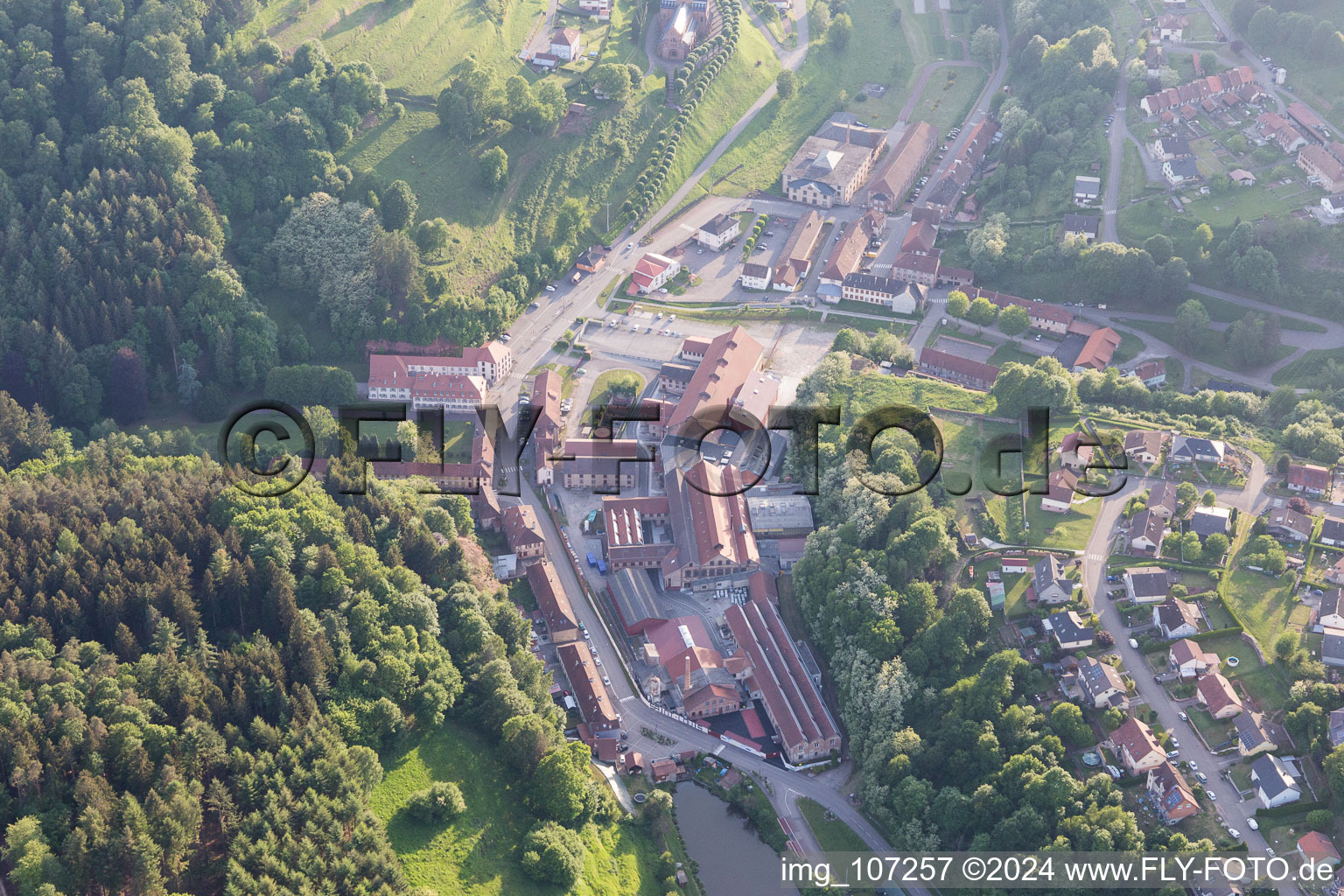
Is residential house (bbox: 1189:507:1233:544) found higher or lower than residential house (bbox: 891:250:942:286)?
lower

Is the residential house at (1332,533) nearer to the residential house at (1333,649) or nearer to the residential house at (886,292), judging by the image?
the residential house at (1333,649)

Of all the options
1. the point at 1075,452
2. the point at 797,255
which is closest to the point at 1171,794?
the point at 1075,452

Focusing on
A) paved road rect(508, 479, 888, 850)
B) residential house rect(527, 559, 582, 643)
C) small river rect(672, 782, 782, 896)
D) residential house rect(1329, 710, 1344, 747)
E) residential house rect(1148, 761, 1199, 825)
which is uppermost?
residential house rect(1329, 710, 1344, 747)

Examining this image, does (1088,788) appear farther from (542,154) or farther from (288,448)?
(542,154)

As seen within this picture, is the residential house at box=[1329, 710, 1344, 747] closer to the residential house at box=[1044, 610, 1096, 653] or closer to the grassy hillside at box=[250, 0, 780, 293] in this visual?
the residential house at box=[1044, 610, 1096, 653]

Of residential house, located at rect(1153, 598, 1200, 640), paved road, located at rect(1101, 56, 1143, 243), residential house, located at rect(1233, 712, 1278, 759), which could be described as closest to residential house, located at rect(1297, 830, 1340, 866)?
residential house, located at rect(1233, 712, 1278, 759)

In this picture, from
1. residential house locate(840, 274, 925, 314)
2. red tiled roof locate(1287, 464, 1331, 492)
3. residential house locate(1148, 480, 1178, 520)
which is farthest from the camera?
residential house locate(840, 274, 925, 314)
